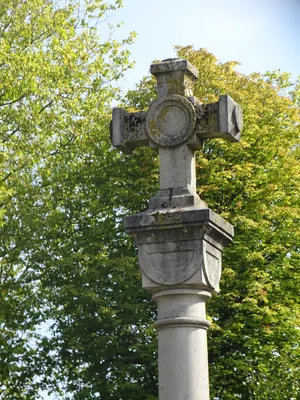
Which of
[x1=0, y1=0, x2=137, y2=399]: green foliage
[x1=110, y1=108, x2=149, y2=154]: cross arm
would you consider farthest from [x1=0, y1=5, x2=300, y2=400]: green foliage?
[x1=110, y1=108, x2=149, y2=154]: cross arm

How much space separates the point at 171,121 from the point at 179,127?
10cm

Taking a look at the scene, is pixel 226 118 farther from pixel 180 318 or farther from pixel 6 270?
pixel 6 270

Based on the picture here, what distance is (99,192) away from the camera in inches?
1003

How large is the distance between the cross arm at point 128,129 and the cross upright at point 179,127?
92 mm

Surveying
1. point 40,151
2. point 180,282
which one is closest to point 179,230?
point 180,282

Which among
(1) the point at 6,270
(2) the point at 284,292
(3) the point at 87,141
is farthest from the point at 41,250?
(2) the point at 284,292

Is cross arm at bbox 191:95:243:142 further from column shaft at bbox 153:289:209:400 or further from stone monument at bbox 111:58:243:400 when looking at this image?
column shaft at bbox 153:289:209:400

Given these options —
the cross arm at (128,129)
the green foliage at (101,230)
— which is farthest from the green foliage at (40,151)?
the cross arm at (128,129)

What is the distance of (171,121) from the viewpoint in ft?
27.0

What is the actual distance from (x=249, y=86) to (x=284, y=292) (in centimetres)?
654

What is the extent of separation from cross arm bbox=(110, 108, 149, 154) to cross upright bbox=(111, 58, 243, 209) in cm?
9

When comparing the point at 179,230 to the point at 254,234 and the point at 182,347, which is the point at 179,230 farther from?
the point at 254,234

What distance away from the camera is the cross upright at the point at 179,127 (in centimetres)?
814

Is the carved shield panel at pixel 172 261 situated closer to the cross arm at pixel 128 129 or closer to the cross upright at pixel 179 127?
the cross upright at pixel 179 127
